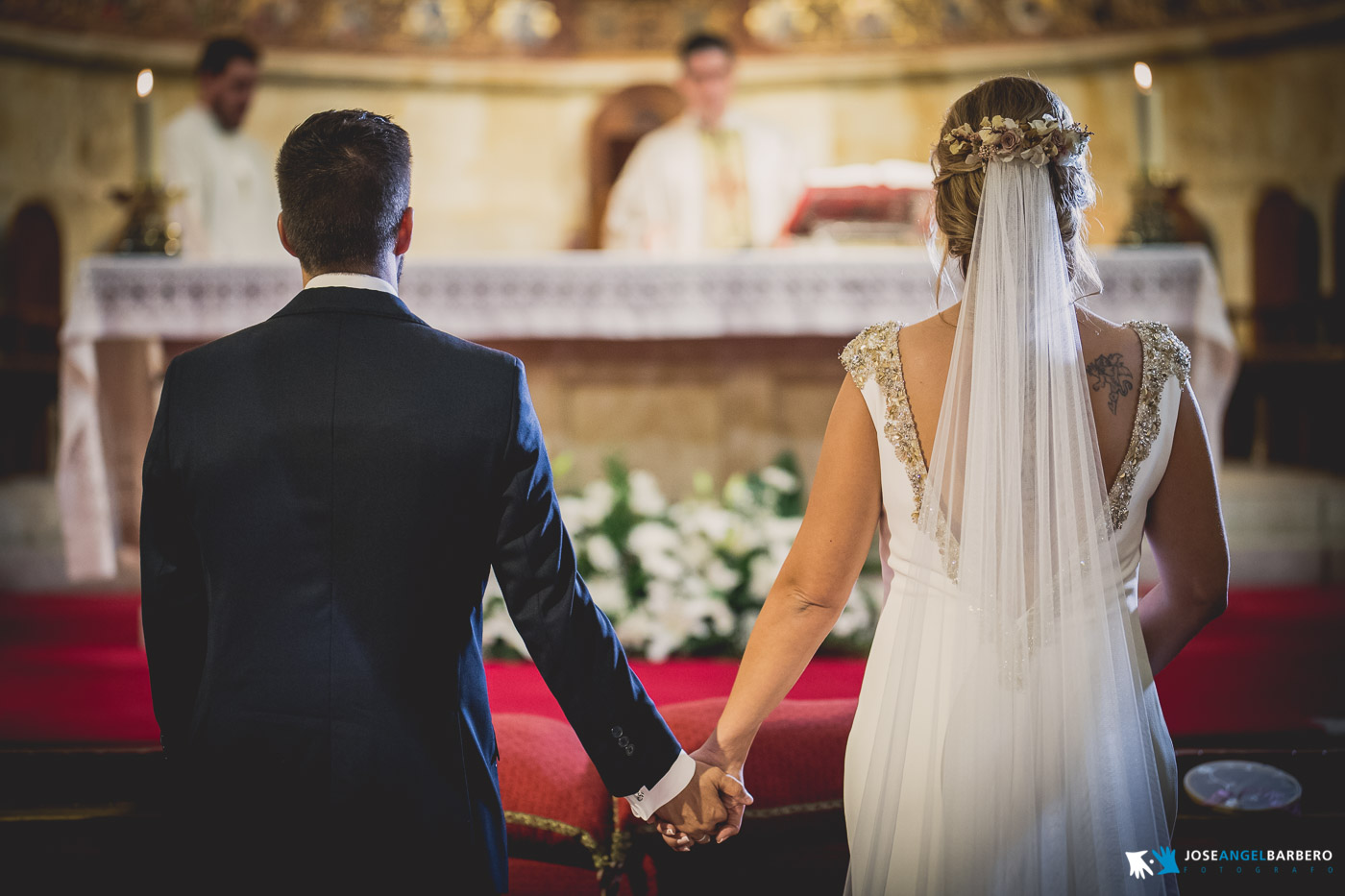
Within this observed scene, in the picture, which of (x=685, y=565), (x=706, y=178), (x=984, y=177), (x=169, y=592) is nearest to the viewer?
(x=169, y=592)

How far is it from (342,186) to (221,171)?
4473 mm

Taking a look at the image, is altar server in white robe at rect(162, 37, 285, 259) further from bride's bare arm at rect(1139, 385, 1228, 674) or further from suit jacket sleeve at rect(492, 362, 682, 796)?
bride's bare arm at rect(1139, 385, 1228, 674)

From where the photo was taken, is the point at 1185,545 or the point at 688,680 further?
the point at 688,680

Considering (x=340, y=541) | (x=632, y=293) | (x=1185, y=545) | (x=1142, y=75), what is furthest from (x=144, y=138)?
(x=1185, y=545)

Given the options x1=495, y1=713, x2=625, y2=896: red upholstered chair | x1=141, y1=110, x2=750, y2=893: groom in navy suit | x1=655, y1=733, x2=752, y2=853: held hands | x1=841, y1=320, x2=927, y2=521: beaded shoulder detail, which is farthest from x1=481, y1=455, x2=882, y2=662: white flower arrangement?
x1=141, y1=110, x2=750, y2=893: groom in navy suit

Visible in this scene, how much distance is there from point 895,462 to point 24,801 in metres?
2.38

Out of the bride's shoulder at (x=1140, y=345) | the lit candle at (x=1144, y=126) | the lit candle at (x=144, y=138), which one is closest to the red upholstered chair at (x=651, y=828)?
the bride's shoulder at (x=1140, y=345)

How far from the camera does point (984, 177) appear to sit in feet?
6.01

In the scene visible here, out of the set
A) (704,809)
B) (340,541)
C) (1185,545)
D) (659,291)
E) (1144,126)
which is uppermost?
(1144,126)

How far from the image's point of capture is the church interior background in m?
3.58

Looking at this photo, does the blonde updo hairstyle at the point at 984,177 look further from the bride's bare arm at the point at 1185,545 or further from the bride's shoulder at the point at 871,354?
the bride's bare arm at the point at 1185,545

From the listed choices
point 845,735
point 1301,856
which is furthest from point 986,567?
point 1301,856

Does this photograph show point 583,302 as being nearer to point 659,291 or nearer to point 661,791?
point 659,291

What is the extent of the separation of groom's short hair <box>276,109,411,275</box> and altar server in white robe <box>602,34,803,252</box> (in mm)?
4532
